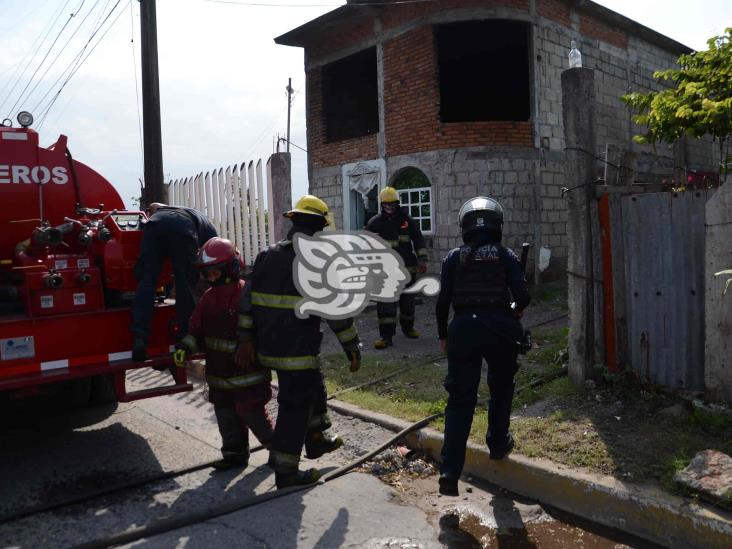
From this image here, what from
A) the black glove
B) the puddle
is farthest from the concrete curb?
the black glove

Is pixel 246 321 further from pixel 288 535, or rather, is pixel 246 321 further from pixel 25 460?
pixel 25 460

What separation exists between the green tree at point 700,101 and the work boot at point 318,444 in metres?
3.82

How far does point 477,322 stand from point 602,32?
11.2 m

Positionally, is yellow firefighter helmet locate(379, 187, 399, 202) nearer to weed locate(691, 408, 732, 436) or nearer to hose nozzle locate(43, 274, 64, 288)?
hose nozzle locate(43, 274, 64, 288)

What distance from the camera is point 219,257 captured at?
4125 millimetres

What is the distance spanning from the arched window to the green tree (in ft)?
17.1

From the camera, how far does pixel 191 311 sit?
4.63 m

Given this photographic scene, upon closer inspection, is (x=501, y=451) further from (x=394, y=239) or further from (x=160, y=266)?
(x=394, y=239)

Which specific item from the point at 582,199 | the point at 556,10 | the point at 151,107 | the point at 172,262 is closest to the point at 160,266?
the point at 172,262

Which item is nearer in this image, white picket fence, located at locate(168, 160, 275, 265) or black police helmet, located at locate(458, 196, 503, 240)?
black police helmet, located at locate(458, 196, 503, 240)

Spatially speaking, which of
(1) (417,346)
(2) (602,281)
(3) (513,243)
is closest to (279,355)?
(2) (602,281)

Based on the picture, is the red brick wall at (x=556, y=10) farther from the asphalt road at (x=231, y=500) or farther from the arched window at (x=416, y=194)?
the asphalt road at (x=231, y=500)

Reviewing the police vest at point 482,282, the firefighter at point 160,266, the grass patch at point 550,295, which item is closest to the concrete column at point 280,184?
the grass patch at point 550,295

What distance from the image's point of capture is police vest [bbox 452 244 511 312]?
370cm
